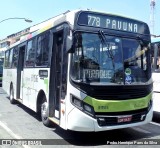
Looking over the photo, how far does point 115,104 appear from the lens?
6.76 metres

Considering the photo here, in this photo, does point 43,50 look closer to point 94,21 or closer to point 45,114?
point 45,114

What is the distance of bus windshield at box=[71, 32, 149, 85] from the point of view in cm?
668

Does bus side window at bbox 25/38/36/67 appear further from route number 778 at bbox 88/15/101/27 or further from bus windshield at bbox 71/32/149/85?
bus windshield at bbox 71/32/149/85

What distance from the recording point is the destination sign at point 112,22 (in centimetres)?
696

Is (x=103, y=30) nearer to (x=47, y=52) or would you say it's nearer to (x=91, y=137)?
(x=47, y=52)

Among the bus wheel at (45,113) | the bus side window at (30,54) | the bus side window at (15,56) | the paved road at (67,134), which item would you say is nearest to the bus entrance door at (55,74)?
the bus wheel at (45,113)

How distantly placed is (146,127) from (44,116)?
312 cm

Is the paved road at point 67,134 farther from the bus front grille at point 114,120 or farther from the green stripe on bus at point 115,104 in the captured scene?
the green stripe on bus at point 115,104

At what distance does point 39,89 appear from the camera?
9.11m

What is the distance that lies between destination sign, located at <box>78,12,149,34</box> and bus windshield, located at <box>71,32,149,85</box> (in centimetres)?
30

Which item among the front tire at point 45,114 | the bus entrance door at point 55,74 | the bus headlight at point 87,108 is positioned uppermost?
the bus entrance door at point 55,74

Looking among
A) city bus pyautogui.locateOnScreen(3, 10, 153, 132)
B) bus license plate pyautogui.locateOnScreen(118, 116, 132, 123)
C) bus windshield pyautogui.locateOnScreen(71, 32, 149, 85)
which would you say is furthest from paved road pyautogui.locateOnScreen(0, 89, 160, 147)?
bus windshield pyautogui.locateOnScreen(71, 32, 149, 85)

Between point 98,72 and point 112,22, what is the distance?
1.44 metres

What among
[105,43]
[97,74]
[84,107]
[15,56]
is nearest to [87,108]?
[84,107]
